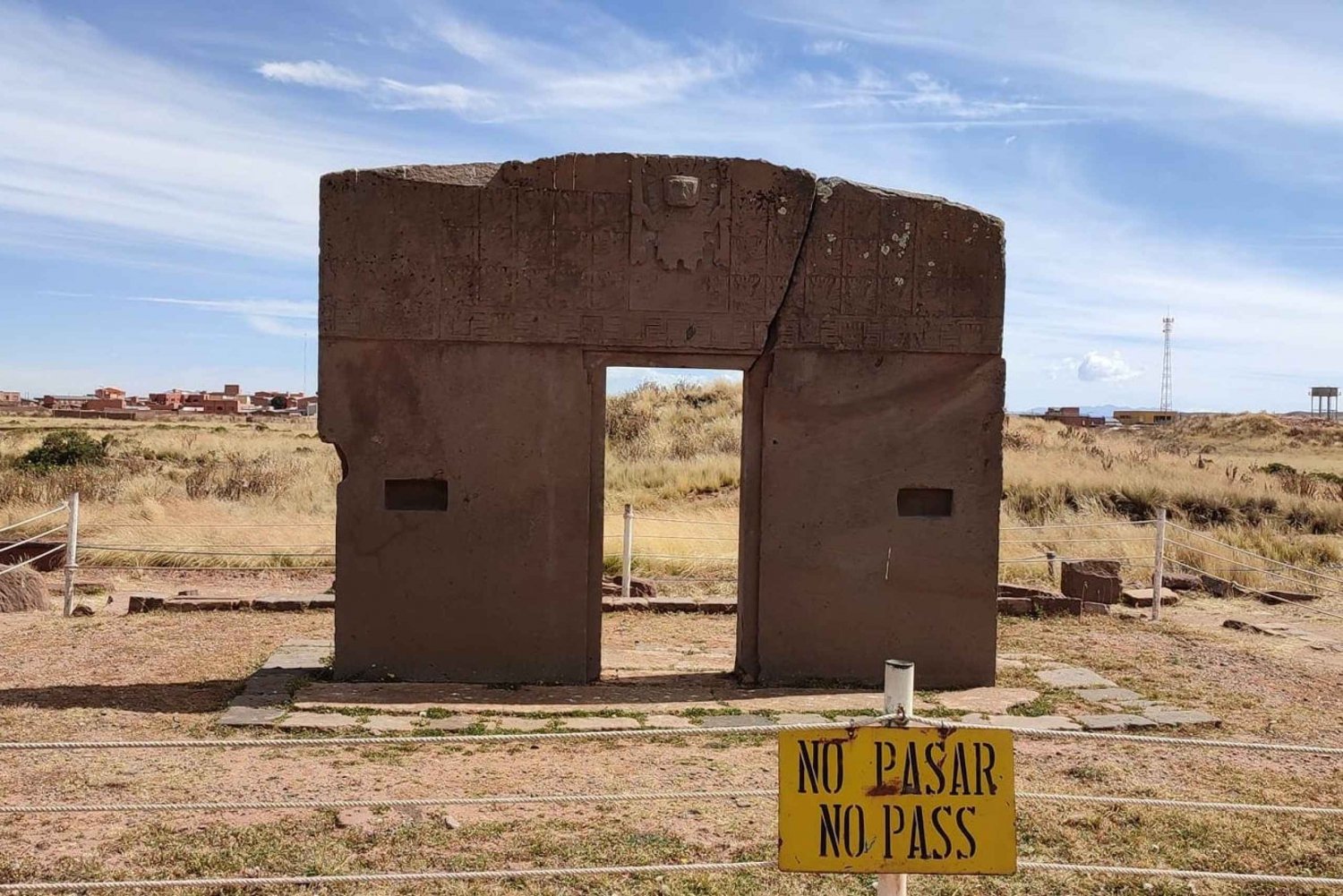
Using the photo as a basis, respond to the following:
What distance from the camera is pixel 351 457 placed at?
294 inches

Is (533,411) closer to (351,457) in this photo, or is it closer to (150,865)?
(351,457)

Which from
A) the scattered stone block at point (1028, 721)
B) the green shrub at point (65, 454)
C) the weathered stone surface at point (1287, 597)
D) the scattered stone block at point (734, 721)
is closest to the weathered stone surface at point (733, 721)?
the scattered stone block at point (734, 721)

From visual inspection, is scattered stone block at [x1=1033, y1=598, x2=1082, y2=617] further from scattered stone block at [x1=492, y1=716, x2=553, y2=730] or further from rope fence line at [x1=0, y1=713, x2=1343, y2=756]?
scattered stone block at [x1=492, y1=716, x2=553, y2=730]

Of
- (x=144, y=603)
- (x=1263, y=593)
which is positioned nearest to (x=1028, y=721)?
(x=1263, y=593)

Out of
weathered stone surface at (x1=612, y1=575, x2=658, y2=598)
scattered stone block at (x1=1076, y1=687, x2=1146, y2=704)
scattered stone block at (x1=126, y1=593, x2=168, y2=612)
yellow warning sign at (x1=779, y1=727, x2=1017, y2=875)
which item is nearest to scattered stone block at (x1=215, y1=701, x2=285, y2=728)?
yellow warning sign at (x1=779, y1=727, x2=1017, y2=875)

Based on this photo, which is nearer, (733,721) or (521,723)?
(521,723)

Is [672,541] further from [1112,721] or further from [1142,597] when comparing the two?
[1112,721]

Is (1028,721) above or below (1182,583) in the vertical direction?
below

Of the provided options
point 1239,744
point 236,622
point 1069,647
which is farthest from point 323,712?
point 1069,647

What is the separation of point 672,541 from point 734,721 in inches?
298

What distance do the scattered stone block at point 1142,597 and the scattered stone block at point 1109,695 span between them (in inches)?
174

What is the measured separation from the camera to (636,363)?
779cm

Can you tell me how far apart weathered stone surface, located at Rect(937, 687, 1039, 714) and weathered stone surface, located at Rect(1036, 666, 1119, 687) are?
0.37 m

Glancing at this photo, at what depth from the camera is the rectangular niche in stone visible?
24.8ft
